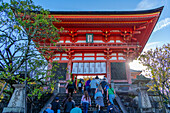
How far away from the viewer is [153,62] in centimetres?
931

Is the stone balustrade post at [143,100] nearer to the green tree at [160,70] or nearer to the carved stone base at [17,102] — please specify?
the green tree at [160,70]

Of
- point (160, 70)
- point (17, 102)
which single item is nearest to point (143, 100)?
point (160, 70)

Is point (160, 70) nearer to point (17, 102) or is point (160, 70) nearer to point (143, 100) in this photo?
point (143, 100)

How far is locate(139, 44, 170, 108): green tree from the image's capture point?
819 centimetres

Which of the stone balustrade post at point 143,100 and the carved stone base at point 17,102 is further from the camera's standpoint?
the stone balustrade post at point 143,100

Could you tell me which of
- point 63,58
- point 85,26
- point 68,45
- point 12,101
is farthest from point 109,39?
point 12,101

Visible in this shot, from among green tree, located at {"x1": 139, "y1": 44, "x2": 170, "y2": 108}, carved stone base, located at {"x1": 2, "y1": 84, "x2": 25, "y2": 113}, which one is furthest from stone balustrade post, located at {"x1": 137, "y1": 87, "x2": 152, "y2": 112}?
carved stone base, located at {"x1": 2, "y1": 84, "x2": 25, "y2": 113}

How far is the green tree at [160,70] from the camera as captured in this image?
819 cm

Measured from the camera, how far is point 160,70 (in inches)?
336

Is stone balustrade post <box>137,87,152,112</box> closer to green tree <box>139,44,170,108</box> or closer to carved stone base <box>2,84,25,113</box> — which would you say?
green tree <box>139,44,170,108</box>

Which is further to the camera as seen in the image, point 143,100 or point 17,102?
point 143,100

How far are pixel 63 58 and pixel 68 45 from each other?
168cm

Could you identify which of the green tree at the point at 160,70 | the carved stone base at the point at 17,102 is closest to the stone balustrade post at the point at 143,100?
the green tree at the point at 160,70

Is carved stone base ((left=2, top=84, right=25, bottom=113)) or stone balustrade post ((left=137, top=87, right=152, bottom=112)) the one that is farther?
stone balustrade post ((left=137, top=87, right=152, bottom=112))
